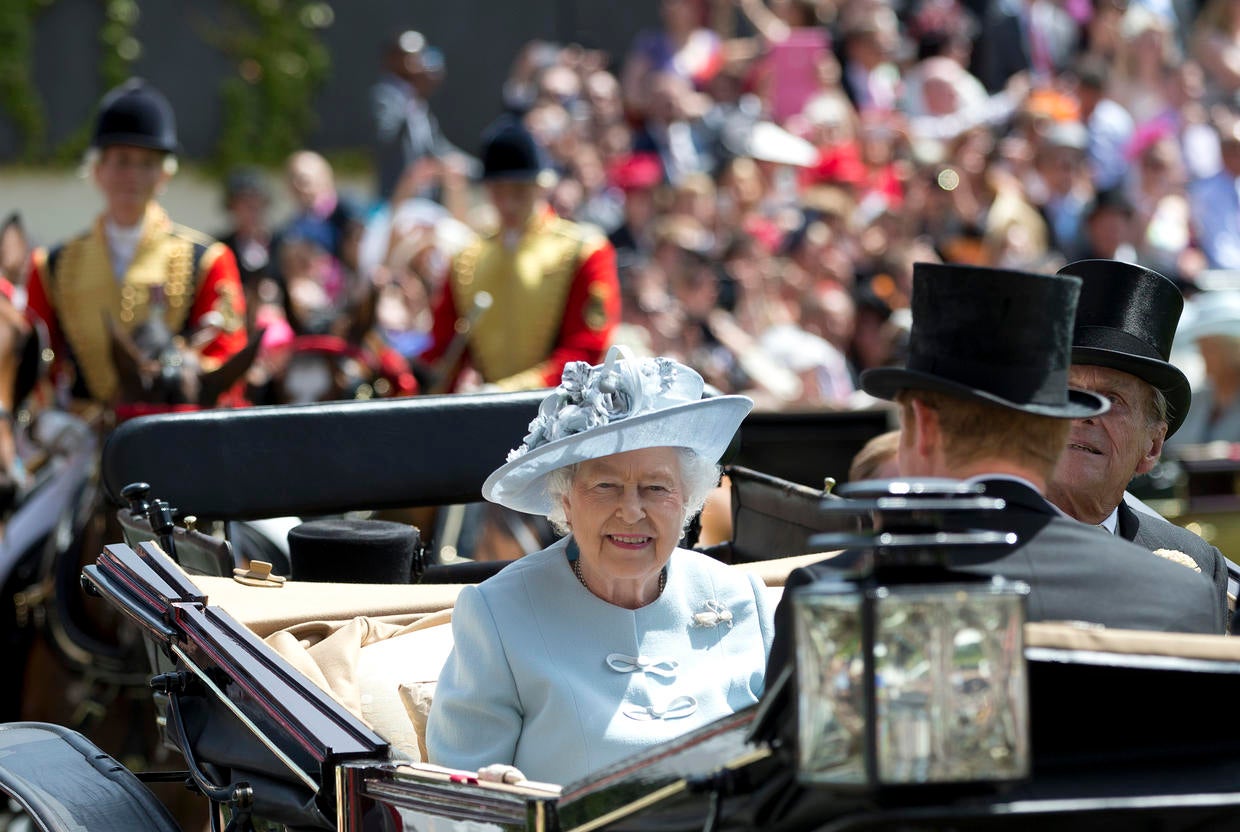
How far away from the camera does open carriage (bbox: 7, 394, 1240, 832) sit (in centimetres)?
206

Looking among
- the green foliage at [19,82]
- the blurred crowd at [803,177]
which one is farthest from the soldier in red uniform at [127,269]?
the green foliage at [19,82]

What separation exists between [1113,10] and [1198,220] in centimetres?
242

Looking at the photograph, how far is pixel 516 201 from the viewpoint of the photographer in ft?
25.1

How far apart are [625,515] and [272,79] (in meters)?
11.4

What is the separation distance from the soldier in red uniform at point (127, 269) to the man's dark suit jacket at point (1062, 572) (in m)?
4.54

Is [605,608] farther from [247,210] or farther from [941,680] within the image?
[247,210]

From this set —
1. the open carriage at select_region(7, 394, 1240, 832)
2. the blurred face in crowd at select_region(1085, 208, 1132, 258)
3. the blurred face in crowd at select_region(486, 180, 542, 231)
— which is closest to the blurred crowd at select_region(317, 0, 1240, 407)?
the blurred face in crowd at select_region(1085, 208, 1132, 258)

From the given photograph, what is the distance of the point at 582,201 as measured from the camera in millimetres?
10867

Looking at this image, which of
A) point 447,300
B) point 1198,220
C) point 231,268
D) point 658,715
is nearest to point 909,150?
point 1198,220

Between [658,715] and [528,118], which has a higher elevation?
[528,118]

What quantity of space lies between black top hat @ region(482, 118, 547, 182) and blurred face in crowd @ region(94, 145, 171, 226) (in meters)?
1.37

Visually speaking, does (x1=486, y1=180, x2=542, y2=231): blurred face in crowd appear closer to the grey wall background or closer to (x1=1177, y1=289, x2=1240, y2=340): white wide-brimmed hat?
(x1=1177, y1=289, x2=1240, y2=340): white wide-brimmed hat

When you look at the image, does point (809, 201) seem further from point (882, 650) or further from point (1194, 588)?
point (882, 650)

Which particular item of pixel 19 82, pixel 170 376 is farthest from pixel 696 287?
pixel 19 82
